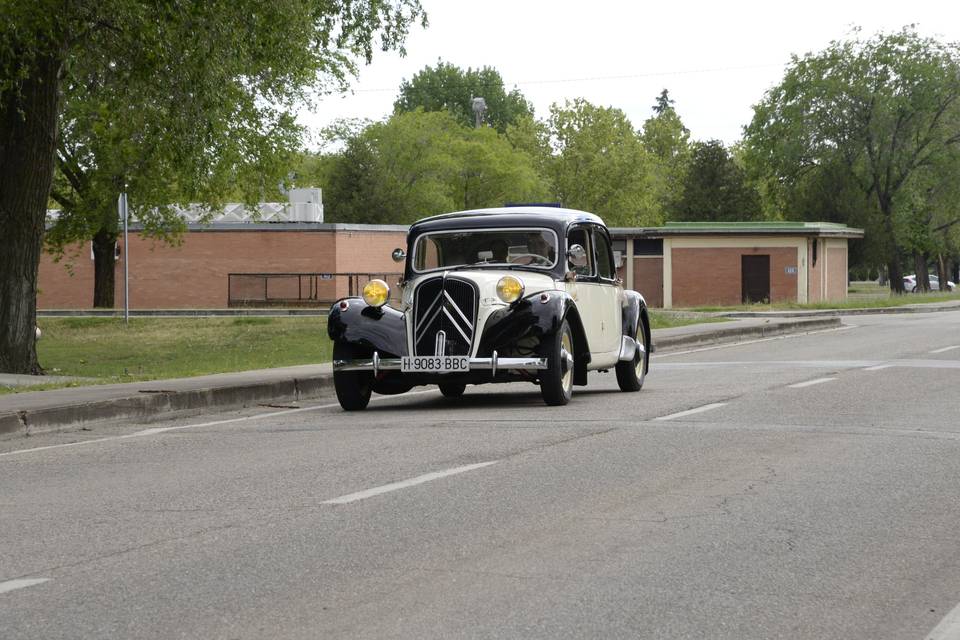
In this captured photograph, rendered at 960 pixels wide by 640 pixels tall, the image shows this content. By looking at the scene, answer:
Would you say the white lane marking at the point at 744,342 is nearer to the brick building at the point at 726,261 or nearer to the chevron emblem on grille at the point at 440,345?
the chevron emblem on grille at the point at 440,345

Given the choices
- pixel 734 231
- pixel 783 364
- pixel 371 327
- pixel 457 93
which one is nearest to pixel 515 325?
pixel 371 327

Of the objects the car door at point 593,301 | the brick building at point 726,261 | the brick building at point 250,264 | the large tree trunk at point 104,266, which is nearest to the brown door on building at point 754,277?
the brick building at point 726,261

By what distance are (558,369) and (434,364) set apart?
3.89 feet

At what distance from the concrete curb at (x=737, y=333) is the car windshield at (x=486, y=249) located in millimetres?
11268

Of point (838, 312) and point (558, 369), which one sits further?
point (838, 312)

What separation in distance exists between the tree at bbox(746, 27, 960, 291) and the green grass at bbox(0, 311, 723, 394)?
43.8 meters

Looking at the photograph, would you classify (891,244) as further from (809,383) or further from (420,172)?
(809,383)

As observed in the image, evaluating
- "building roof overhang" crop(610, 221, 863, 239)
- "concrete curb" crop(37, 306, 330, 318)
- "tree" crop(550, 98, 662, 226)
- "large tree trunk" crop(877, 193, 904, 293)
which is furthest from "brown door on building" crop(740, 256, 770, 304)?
"tree" crop(550, 98, 662, 226)

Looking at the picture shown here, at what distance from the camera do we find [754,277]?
2408 inches

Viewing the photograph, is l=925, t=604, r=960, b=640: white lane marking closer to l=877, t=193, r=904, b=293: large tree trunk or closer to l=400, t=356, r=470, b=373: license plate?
l=400, t=356, r=470, b=373: license plate

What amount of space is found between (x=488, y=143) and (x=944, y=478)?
84.0m

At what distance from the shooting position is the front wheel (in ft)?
45.2

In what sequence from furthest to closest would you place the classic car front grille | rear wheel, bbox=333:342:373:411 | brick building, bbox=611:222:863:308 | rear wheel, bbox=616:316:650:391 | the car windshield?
1. brick building, bbox=611:222:863:308
2. rear wheel, bbox=616:316:650:391
3. the car windshield
4. rear wheel, bbox=333:342:373:411
5. the classic car front grille

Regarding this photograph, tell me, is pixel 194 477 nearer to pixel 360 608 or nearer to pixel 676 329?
pixel 360 608
